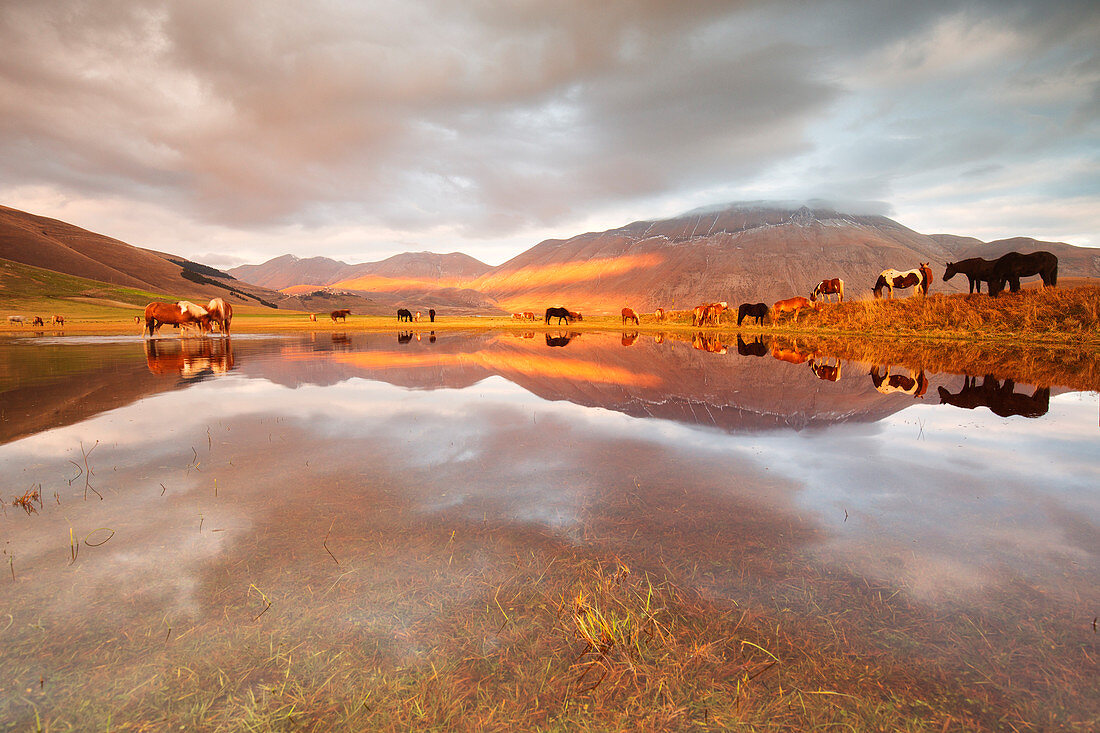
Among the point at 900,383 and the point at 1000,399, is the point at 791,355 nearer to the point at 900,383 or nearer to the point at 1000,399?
the point at 900,383

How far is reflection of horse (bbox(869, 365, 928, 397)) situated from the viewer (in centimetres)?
1084

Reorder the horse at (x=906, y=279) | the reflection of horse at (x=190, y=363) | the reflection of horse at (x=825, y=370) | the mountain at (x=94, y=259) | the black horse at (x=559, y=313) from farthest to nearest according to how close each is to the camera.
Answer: the mountain at (x=94, y=259)
the black horse at (x=559, y=313)
the horse at (x=906, y=279)
the reflection of horse at (x=190, y=363)
the reflection of horse at (x=825, y=370)

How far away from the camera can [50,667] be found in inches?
95.4

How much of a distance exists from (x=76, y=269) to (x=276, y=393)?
17318cm

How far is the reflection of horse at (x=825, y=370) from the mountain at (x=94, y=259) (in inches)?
6145

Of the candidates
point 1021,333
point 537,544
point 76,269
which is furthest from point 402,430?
point 76,269

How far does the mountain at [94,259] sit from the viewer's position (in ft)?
399

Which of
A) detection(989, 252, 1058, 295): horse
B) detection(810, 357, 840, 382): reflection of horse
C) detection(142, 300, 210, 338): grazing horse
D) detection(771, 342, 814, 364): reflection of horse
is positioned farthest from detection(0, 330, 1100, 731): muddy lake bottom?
detection(142, 300, 210, 338): grazing horse

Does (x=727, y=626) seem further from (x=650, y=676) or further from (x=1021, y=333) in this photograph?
(x=1021, y=333)

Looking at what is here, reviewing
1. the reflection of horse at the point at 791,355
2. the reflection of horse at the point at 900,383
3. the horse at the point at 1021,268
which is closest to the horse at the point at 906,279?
the horse at the point at 1021,268

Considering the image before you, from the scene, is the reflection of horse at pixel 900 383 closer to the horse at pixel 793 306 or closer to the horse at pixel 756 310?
the horse at pixel 793 306

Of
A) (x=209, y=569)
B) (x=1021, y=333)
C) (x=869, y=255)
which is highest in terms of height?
(x=869, y=255)

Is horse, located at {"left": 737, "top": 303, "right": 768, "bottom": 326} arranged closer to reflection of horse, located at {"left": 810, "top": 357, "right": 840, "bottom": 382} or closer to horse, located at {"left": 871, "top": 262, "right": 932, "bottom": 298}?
horse, located at {"left": 871, "top": 262, "right": 932, "bottom": 298}

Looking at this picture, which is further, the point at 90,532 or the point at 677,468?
the point at 677,468
